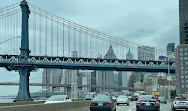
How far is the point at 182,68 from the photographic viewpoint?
15350 cm

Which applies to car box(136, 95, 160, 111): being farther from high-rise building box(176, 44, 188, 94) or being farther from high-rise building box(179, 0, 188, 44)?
high-rise building box(179, 0, 188, 44)

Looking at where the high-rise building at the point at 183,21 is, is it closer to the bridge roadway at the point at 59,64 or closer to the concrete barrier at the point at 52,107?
the bridge roadway at the point at 59,64

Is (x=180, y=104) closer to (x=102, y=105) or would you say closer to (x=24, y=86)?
(x=102, y=105)

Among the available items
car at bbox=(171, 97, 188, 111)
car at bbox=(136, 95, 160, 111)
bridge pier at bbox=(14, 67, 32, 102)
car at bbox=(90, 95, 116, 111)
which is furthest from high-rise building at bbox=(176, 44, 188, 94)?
car at bbox=(90, 95, 116, 111)

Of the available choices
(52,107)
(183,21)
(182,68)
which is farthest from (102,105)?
(183,21)

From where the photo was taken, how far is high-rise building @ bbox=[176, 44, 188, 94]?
493 feet

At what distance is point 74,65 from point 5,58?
21.9 m

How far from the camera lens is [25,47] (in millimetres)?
87125

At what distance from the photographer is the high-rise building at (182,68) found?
150250 millimetres

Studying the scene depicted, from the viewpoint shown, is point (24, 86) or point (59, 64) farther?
point (59, 64)

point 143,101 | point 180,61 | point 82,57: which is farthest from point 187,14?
point 143,101

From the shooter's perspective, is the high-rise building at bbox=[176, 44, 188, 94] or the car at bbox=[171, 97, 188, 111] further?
the high-rise building at bbox=[176, 44, 188, 94]

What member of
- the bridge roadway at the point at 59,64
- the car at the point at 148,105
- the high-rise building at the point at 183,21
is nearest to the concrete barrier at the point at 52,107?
the car at the point at 148,105

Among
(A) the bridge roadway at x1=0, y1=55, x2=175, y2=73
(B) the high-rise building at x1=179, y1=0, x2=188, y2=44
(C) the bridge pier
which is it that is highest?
(B) the high-rise building at x1=179, y1=0, x2=188, y2=44
